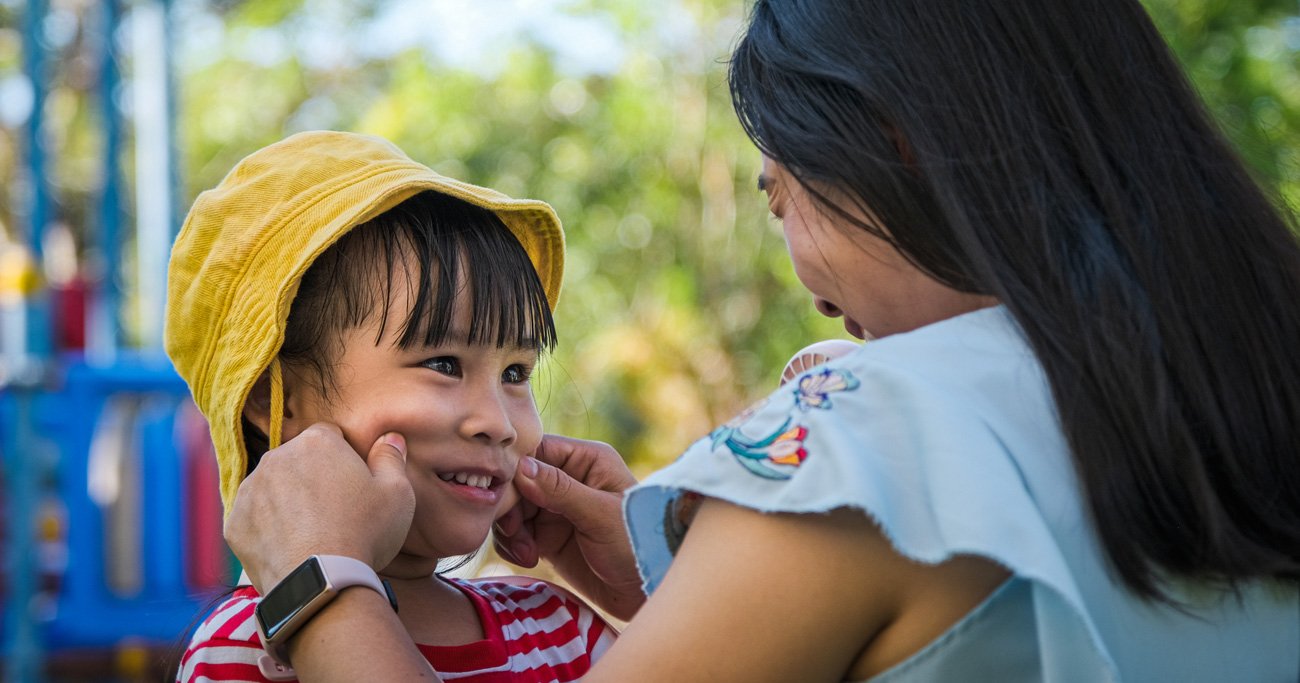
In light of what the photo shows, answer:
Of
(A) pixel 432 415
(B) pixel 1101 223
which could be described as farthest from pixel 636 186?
(B) pixel 1101 223

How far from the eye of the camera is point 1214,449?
4.23 ft

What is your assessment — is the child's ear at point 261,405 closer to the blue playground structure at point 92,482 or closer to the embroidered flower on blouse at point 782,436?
the embroidered flower on blouse at point 782,436

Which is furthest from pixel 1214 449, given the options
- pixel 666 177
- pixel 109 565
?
pixel 666 177

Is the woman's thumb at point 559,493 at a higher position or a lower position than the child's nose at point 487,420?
lower

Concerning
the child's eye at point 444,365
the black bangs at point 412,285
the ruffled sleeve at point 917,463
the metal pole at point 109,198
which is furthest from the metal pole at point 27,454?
→ the ruffled sleeve at point 917,463

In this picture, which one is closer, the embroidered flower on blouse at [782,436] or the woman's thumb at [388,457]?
the embroidered flower on blouse at [782,436]

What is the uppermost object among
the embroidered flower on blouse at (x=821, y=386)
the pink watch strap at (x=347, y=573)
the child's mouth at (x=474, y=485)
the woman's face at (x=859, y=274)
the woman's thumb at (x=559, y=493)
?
the woman's face at (x=859, y=274)

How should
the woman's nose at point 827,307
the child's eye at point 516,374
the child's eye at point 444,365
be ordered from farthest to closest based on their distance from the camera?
the child's eye at point 516,374 → the child's eye at point 444,365 → the woman's nose at point 827,307

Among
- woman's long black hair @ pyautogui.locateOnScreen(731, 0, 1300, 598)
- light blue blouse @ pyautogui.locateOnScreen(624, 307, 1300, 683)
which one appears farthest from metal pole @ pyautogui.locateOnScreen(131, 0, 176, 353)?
light blue blouse @ pyautogui.locateOnScreen(624, 307, 1300, 683)

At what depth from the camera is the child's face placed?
176 cm

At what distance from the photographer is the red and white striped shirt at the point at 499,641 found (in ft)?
5.37

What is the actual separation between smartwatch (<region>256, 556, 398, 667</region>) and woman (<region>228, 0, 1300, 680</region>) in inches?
0.9

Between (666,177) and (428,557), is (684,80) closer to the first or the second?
(666,177)

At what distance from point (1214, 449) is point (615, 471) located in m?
1.01
